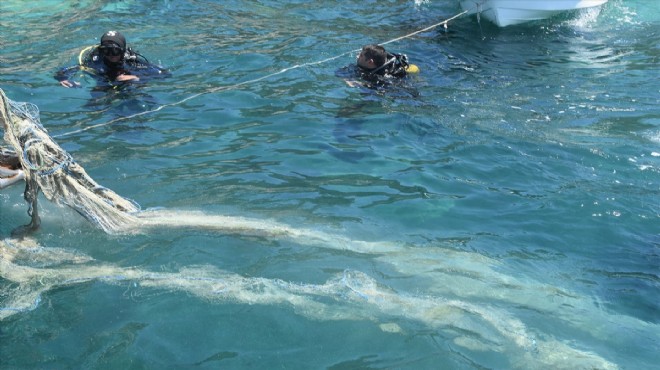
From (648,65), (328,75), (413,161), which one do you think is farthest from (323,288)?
→ (648,65)

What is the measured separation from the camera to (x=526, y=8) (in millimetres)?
11211

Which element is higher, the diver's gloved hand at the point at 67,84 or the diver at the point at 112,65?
the diver at the point at 112,65

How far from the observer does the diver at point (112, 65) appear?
24.1 ft

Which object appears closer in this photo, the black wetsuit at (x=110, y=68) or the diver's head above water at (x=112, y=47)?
the diver's head above water at (x=112, y=47)

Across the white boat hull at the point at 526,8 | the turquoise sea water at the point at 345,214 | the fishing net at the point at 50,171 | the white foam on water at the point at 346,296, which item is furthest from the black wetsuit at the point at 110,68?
the white boat hull at the point at 526,8

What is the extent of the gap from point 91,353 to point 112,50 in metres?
4.68

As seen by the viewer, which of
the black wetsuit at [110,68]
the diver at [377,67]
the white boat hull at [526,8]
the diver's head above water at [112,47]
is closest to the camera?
the diver's head above water at [112,47]

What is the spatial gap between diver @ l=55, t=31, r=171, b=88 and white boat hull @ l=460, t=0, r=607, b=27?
610 centimetres

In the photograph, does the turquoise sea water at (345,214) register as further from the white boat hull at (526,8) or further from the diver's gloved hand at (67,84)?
the white boat hull at (526,8)

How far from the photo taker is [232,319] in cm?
384

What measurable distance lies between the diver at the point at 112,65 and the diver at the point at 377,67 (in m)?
2.38

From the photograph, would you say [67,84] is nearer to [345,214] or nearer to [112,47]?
[112,47]

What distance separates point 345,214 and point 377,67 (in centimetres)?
317

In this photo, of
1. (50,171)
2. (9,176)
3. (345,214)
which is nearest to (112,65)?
(9,176)
